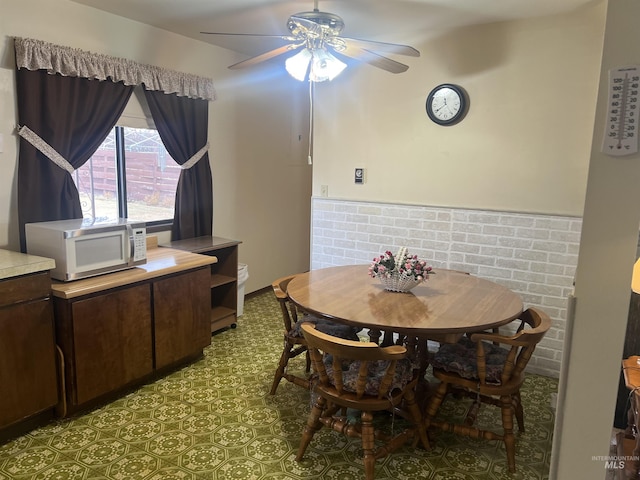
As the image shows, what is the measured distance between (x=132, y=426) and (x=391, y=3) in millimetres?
2936

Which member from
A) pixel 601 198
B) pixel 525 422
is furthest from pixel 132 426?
pixel 601 198

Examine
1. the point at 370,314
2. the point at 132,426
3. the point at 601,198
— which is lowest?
the point at 132,426

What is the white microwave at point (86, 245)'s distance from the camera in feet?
8.20

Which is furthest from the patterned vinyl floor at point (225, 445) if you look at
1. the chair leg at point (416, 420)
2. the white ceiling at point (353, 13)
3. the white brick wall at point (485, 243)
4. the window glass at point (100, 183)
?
the white ceiling at point (353, 13)

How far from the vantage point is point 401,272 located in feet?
8.24

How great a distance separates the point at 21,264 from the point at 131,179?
1.47 m

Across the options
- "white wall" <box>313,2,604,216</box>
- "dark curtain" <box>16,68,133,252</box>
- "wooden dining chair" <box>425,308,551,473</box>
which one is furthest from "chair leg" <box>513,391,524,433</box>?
"dark curtain" <box>16,68,133,252</box>

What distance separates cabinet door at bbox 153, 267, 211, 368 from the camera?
2934mm

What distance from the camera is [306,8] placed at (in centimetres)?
298

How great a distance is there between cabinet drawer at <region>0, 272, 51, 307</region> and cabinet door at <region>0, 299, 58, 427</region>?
0.11 feet

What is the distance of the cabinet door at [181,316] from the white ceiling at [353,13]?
1.79 meters

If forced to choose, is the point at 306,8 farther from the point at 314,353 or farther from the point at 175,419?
the point at 175,419

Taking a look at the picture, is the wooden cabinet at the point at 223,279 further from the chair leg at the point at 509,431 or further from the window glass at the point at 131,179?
the chair leg at the point at 509,431

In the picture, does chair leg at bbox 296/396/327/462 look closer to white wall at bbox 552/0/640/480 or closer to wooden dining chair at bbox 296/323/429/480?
wooden dining chair at bbox 296/323/429/480
